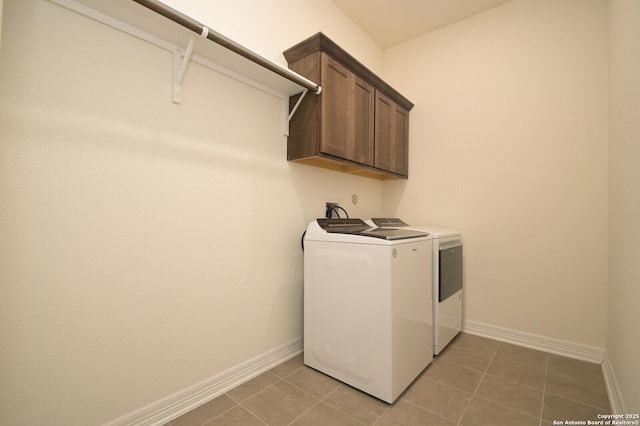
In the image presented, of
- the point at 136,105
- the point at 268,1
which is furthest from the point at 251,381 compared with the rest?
the point at 268,1

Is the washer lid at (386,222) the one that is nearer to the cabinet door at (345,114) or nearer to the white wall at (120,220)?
the cabinet door at (345,114)

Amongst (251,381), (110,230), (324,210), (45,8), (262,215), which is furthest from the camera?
(324,210)

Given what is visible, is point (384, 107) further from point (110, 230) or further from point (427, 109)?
point (110, 230)

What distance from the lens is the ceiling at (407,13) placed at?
7.73ft

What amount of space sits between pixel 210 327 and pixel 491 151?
2520 mm

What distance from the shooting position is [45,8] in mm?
1039

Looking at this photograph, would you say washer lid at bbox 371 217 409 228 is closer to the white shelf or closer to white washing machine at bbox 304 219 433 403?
white washing machine at bbox 304 219 433 403

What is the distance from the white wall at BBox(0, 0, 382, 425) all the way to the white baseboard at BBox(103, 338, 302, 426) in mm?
38

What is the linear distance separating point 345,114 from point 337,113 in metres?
0.09

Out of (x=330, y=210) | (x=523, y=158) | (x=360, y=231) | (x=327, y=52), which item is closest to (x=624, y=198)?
(x=523, y=158)

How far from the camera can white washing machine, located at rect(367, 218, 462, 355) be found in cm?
196

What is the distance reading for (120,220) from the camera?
3.97 feet

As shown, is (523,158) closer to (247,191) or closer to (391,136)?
(391,136)

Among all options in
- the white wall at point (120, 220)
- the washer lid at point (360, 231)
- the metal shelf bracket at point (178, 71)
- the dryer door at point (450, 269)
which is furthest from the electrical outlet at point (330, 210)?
the metal shelf bracket at point (178, 71)
